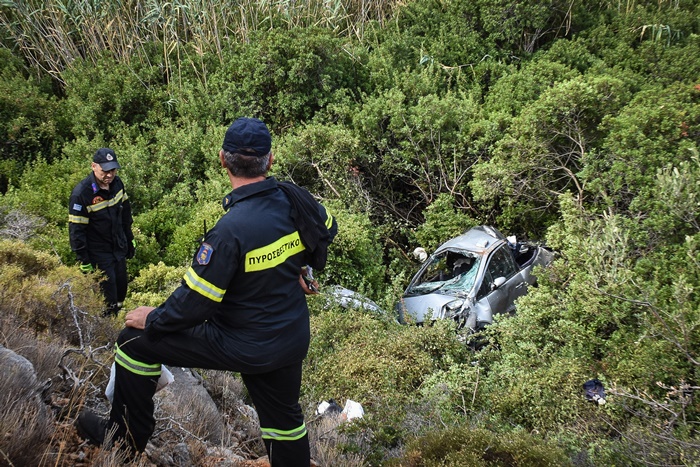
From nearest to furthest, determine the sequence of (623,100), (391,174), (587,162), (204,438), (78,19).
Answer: (204,438)
(587,162)
(623,100)
(391,174)
(78,19)

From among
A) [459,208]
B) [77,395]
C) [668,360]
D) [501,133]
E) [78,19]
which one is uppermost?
[77,395]

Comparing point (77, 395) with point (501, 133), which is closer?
point (77, 395)

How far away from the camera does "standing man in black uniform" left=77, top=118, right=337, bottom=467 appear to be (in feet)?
9.02

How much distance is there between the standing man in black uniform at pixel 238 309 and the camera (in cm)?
275

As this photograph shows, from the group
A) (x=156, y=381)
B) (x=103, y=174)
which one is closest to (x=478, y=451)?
(x=156, y=381)

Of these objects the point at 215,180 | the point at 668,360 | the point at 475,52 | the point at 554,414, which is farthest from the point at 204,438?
the point at 475,52

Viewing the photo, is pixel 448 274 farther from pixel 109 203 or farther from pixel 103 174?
pixel 103 174

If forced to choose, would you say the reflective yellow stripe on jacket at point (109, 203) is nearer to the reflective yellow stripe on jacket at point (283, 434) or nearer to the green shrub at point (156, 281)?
the green shrub at point (156, 281)

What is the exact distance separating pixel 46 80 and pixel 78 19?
1562 millimetres

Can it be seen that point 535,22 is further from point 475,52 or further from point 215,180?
point 215,180

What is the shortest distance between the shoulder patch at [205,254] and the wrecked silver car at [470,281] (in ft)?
18.2

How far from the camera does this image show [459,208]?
11.4 meters

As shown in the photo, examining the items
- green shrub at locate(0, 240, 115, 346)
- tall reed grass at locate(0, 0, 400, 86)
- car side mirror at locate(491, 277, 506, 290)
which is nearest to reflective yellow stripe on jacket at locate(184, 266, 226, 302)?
green shrub at locate(0, 240, 115, 346)

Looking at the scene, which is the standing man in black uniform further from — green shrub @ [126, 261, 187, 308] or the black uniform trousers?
green shrub @ [126, 261, 187, 308]
